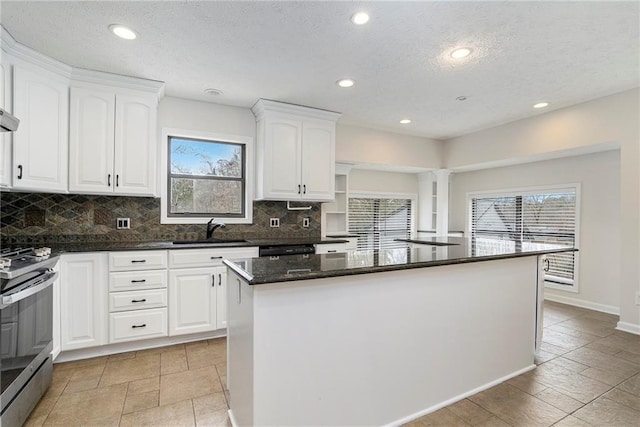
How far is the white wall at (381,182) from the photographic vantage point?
17.6 ft

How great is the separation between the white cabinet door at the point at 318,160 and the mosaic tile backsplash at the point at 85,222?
0.90 m

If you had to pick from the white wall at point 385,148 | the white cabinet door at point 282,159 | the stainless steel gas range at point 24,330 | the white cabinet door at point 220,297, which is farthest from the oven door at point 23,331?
the white wall at point 385,148

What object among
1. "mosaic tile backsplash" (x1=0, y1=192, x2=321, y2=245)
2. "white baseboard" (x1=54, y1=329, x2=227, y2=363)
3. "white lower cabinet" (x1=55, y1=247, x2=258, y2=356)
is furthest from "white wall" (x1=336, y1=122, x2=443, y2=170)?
"white baseboard" (x1=54, y1=329, x2=227, y2=363)

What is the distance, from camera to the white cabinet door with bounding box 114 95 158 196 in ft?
9.86

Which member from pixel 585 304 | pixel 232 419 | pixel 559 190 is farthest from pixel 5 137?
pixel 585 304

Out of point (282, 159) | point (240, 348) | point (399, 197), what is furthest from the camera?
point (399, 197)

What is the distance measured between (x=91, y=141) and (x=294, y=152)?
204 cm

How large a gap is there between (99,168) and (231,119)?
1.51 meters

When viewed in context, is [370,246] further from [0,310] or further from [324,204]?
[0,310]

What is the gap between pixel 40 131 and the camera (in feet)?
8.51

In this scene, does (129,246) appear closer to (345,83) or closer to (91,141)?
(91,141)

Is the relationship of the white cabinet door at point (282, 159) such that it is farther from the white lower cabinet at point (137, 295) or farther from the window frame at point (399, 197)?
the window frame at point (399, 197)

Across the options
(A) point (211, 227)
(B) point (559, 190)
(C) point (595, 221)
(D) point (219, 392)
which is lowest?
(D) point (219, 392)

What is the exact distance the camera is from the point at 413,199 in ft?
19.6
